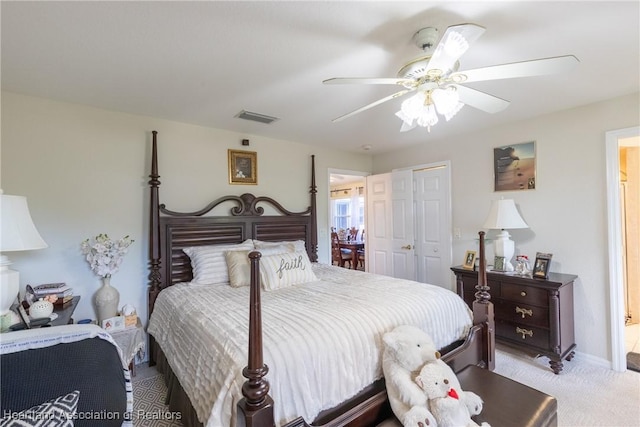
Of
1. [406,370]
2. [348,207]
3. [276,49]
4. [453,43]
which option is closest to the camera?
[453,43]

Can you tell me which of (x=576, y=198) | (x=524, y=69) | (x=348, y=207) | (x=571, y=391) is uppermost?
(x=524, y=69)

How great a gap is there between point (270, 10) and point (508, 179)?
9.95 feet

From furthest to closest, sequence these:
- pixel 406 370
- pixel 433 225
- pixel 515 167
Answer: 1. pixel 433 225
2. pixel 515 167
3. pixel 406 370

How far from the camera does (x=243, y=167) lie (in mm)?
3568

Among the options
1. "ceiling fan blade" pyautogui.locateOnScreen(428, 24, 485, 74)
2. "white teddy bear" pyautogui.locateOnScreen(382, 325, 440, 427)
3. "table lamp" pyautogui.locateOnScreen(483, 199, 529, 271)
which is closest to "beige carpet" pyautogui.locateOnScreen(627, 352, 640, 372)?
"table lamp" pyautogui.locateOnScreen(483, 199, 529, 271)

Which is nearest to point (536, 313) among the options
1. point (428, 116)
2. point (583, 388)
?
point (583, 388)

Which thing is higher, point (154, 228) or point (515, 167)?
point (515, 167)

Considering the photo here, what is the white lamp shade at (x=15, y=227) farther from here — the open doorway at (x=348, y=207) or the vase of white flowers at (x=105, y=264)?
the open doorway at (x=348, y=207)

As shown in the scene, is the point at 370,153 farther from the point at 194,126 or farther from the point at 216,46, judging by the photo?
the point at 216,46

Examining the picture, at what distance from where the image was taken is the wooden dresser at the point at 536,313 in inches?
101

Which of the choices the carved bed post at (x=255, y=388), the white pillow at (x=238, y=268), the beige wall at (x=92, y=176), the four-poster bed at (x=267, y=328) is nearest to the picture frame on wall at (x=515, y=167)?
the four-poster bed at (x=267, y=328)

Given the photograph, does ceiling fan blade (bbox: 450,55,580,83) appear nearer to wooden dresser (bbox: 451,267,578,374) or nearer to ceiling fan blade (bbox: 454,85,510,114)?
→ ceiling fan blade (bbox: 454,85,510,114)

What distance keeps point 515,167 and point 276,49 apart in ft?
9.30

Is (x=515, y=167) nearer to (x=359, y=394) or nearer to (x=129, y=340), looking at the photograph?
(x=359, y=394)
